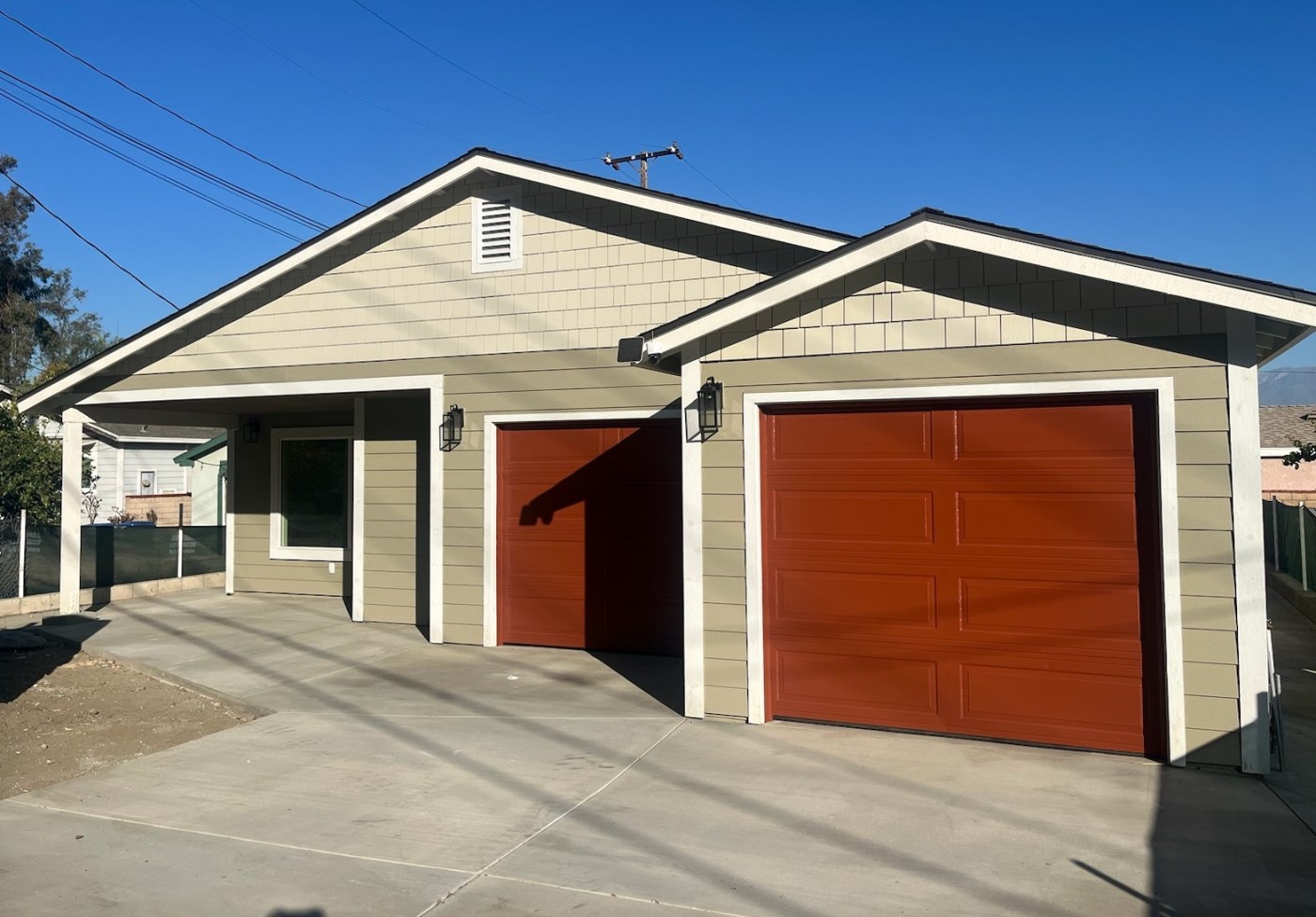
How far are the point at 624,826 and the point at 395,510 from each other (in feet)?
23.5

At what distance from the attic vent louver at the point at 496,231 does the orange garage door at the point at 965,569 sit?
4427mm

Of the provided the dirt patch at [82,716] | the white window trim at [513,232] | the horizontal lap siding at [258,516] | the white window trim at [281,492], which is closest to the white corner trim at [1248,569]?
the white window trim at [513,232]

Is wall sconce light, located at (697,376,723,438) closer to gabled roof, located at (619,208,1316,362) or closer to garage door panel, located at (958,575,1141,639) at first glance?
gabled roof, located at (619,208,1316,362)

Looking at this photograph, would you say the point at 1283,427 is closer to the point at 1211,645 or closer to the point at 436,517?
the point at 1211,645

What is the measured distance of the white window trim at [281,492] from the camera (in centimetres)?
1327

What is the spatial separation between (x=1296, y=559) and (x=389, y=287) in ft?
45.2

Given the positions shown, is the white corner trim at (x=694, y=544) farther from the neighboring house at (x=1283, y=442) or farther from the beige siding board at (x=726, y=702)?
the neighboring house at (x=1283, y=442)

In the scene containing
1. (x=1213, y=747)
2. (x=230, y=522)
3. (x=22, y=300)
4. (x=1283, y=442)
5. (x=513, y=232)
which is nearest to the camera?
(x=1213, y=747)

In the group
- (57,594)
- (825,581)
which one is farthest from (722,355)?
(57,594)

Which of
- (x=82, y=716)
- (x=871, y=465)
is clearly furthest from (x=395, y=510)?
(x=871, y=465)

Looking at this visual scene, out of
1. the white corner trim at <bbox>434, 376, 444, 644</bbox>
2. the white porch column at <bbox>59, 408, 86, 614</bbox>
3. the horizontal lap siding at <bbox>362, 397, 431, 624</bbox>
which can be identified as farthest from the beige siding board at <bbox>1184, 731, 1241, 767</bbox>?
the white porch column at <bbox>59, 408, 86, 614</bbox>

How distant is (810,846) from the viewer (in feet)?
15.1

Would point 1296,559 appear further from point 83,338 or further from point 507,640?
point 83,338

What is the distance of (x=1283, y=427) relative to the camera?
3200 cm
